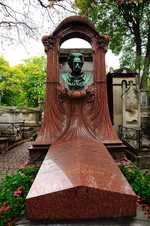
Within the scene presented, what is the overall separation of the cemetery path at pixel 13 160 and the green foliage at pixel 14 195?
10.9 feet

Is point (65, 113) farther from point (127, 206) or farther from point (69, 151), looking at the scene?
point (127, 206)

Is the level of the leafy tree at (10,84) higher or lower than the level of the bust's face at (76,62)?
higher

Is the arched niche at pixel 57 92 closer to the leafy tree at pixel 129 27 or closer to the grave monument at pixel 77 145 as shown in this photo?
the grave monument at pixel 77 145

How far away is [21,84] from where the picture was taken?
44.4 meters

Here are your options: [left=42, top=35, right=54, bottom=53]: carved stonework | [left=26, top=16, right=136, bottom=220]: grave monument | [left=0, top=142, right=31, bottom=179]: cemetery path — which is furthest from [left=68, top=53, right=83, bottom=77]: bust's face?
[left=0, top=142, right=31, bottom=179]: cemetery path

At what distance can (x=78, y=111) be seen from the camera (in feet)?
27.3

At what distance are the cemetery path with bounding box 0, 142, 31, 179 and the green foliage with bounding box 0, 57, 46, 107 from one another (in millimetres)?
24057

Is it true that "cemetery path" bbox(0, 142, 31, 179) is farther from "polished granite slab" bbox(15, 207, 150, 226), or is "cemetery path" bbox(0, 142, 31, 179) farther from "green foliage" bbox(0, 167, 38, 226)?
"polished granite slab" bbox(15, 207, 150, 226)

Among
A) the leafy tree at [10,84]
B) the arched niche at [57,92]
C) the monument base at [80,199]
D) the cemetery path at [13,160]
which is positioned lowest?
the cemetery path at [13,160]

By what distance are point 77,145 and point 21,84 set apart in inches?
1527

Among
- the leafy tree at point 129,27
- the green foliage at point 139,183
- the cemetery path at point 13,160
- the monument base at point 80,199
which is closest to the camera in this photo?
the monument base at point 80,199

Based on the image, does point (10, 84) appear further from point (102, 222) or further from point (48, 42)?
point (102, 222)

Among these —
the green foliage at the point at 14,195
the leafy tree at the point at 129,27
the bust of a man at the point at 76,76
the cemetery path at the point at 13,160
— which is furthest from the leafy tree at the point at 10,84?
the green foliage at the point at 14,195

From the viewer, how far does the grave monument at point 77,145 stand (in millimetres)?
3783
